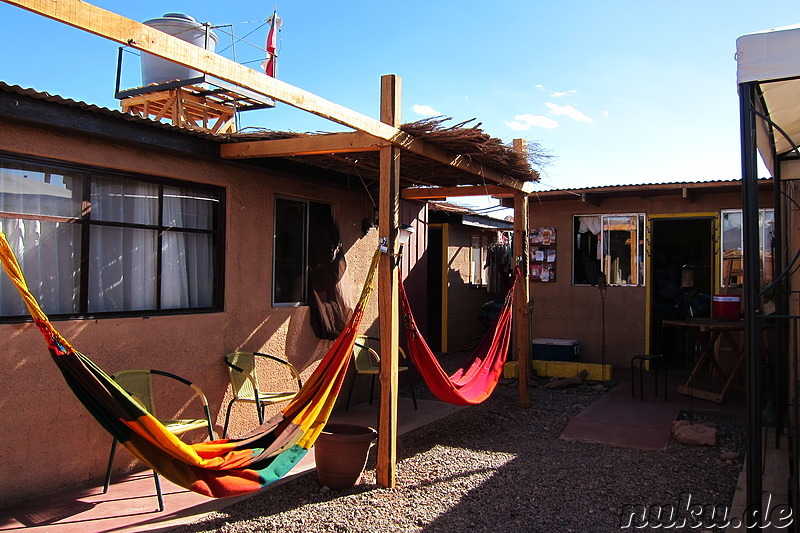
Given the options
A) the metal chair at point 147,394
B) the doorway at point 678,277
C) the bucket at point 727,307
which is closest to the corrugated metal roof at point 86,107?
the metal chair at point 147,394

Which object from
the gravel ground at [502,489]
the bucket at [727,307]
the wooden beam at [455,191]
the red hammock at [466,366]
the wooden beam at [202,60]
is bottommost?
the gravel ground at [502,489]

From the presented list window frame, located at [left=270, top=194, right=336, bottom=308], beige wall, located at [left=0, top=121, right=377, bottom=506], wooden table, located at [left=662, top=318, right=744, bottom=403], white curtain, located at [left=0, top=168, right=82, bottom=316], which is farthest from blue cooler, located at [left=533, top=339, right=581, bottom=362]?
white curtain, located at [left=0, top=168, right=82, bottom=316]

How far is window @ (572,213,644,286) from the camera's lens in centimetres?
827

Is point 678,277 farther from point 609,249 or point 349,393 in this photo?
point 349,393

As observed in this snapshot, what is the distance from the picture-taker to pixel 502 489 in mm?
4027

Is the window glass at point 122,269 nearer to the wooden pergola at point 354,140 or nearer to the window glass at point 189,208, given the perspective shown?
the window glass at point 189,208

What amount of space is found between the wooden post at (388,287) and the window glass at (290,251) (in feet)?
5.28

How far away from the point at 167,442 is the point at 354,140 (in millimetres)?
2166

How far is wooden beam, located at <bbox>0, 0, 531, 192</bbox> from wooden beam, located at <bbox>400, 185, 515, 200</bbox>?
1834 mm

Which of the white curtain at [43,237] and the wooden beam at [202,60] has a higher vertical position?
the wooden beam at [202,60]

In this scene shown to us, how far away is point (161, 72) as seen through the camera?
6.63m

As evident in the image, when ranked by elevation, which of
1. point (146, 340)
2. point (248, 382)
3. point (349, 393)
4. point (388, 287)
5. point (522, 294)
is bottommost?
point (349, 393)

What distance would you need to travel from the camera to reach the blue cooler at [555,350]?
8.06 metres

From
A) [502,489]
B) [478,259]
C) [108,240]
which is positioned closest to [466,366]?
[502,489]
